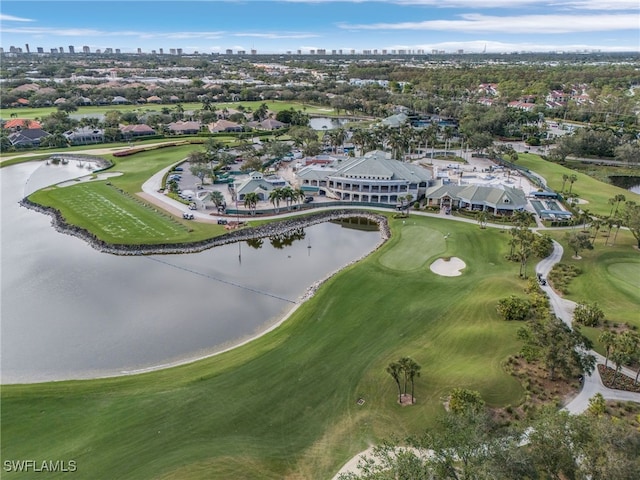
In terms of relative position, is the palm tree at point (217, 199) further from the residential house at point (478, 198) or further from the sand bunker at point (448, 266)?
the sand bunker at point (448, 266)

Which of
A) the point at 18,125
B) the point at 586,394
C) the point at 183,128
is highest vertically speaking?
the point at 18,125

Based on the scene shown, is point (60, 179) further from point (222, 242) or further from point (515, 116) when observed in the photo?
point (515, 116)

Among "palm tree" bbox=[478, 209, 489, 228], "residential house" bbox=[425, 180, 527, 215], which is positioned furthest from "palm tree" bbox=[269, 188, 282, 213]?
"palm tree" bbox=[478, 209, 489, 228]

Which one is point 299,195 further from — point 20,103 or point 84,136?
point 20,103

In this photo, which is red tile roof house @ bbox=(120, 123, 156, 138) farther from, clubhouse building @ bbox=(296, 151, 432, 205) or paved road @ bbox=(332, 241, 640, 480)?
paved road @ bbox=(332, 241, 640, 480)

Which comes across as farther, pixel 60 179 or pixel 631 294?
pixel 60 179

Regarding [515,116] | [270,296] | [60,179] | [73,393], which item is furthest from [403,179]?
[515,116]

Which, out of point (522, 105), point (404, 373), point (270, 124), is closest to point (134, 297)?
point (404, 373)
